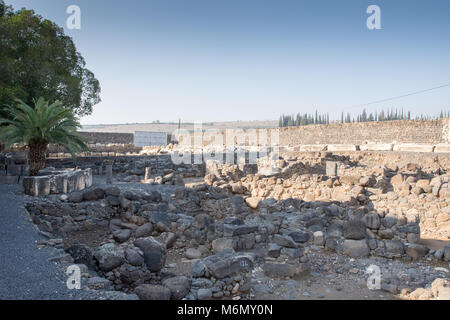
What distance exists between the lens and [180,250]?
324 inches

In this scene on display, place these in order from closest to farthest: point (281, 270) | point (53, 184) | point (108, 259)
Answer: point (108, 259) < point (281, 270) < point (53, 184)

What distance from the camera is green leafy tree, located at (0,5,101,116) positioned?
13.3 m

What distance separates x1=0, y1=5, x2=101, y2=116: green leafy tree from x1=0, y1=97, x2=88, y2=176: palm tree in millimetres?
2115

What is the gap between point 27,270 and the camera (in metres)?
4.70

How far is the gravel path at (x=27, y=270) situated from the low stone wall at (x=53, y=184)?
246 centimetres

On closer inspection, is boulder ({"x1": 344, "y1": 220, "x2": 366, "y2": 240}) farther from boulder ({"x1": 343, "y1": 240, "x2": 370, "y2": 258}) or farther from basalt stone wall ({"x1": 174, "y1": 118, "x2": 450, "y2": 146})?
basalt stone wall ({"x1": 174, "y1": 118, "x2": 450, "y2": 146})

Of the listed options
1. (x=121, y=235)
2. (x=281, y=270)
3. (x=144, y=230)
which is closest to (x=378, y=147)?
(x=144, y=230)

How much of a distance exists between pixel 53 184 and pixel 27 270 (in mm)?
5998

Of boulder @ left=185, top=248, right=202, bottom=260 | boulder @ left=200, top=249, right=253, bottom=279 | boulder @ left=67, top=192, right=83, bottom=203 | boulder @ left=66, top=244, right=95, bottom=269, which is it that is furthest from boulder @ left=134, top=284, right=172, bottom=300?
boulder @ left=67, top=192, right=83, bottom=203

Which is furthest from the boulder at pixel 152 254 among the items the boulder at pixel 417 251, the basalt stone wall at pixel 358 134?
the basalt stone wall at pixel 358 134

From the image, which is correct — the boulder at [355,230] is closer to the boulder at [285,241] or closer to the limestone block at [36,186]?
the boulder at [285,241]

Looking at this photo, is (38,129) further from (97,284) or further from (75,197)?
(97,284)

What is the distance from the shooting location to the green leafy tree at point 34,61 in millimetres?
13327
